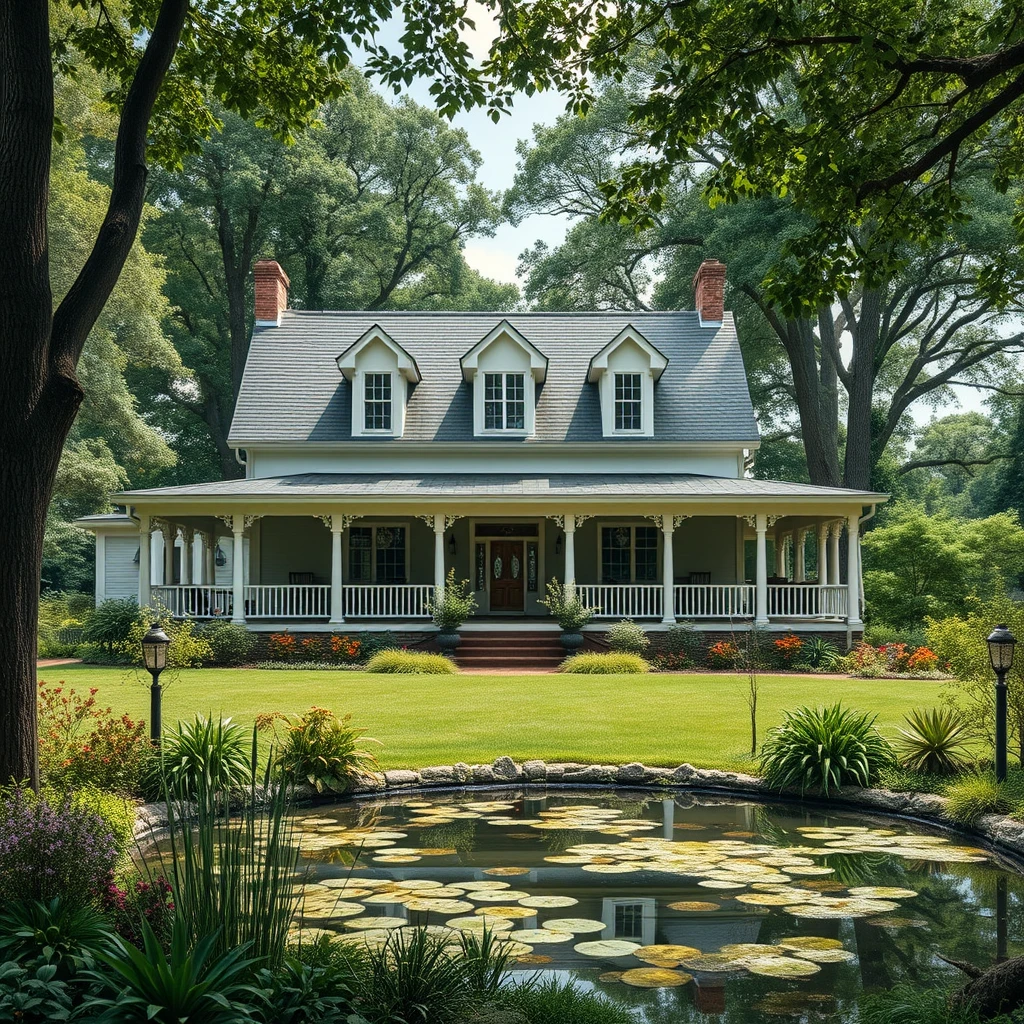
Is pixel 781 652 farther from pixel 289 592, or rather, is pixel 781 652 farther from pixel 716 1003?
pixel 716 1003

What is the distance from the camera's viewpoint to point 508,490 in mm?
22969

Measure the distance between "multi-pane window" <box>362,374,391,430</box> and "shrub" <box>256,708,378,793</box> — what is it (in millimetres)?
16074

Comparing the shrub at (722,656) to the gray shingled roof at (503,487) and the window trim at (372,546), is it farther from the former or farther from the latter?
the window trim at (372,546)

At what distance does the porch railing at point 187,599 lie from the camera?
23.0m

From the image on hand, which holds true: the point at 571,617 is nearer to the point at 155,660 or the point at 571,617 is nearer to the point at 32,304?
the point at 155,660

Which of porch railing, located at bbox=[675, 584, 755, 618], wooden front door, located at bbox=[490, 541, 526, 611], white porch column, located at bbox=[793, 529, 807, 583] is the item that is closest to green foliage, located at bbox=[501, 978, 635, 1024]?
porch railing, located at bbox=[675, 584, 755, 618]

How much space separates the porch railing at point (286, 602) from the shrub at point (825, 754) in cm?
1443

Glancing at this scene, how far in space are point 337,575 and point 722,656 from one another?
8.81 meters

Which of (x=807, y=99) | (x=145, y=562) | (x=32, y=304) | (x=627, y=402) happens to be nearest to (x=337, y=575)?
(x=145, y=562)

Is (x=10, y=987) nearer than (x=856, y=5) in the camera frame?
Yes

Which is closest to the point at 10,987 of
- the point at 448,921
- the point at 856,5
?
the point at 448,921

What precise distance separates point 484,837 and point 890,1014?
4393mm

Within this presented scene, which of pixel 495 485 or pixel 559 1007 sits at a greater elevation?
pixel 495 485

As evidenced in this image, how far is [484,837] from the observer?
866 centimetres
